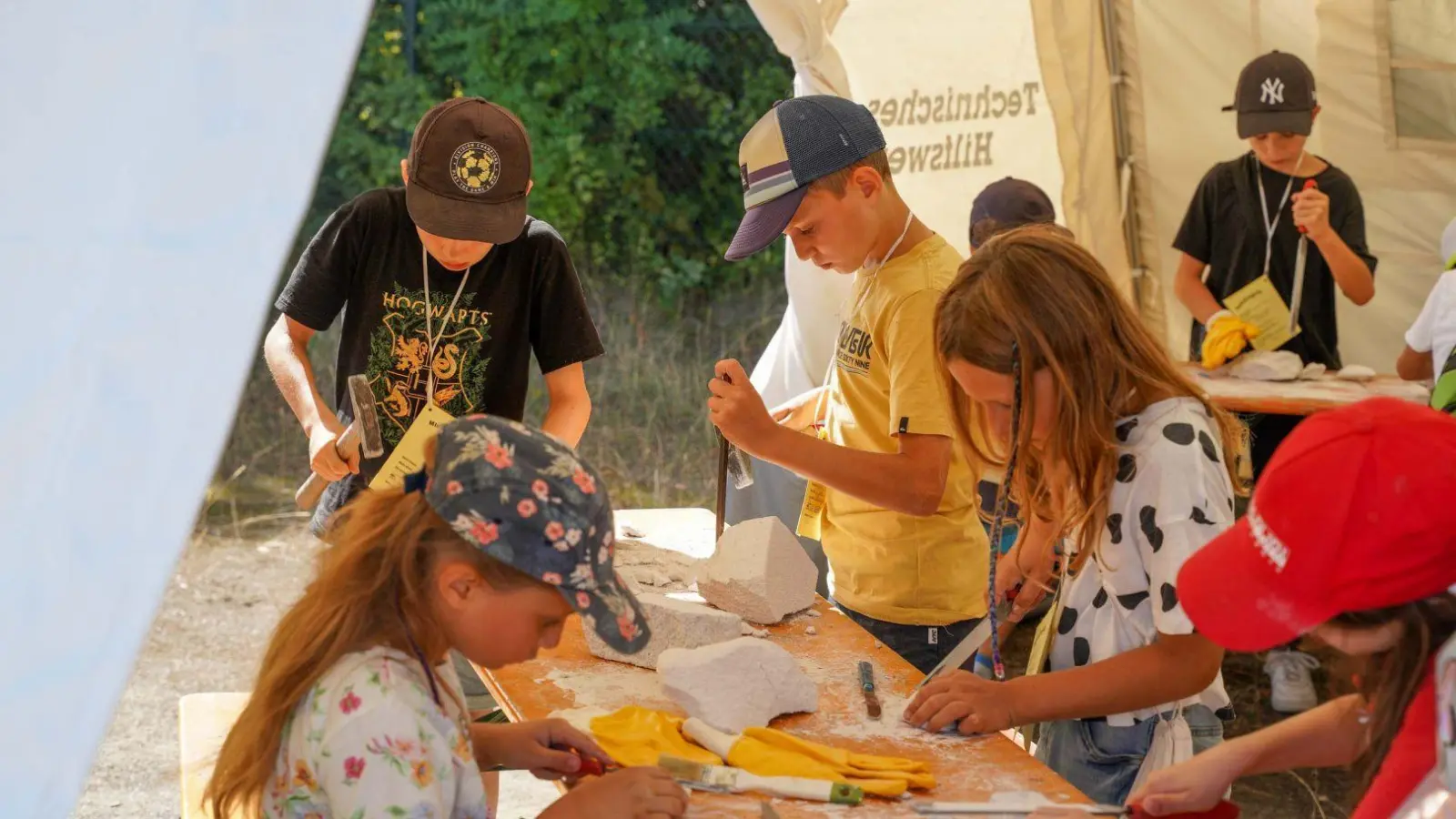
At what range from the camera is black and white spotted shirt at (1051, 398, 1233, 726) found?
1934mm

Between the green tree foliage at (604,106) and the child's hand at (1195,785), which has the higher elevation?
the green tree foliage at (604,106)

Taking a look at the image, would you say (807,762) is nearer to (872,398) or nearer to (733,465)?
(872,398)

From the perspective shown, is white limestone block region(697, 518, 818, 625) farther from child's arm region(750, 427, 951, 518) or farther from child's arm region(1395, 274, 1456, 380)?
child's arm region(1395, 274, 1456, 380)

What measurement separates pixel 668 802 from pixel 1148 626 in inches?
28.7

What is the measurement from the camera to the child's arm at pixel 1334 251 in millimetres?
4801

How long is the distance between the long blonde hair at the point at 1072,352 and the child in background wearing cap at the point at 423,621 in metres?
0.69

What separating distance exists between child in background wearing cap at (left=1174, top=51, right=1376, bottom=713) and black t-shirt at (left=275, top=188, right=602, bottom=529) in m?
2.79

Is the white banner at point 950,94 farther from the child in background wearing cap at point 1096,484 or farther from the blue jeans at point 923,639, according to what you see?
the child in background wearing cap at point 1096,484

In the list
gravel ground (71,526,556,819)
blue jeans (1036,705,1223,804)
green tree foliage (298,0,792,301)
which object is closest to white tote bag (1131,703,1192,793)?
A: blue jeans (1036,705,1223,804)

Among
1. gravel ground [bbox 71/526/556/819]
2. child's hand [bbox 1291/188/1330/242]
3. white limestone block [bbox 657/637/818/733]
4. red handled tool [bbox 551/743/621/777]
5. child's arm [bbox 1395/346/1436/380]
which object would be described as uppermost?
child's hand [bbox 1291/188/1330/242]

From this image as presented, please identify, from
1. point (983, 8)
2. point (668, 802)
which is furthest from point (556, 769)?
point (983, 8)

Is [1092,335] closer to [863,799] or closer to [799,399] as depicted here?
[863,799]

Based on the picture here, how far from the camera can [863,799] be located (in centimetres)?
191

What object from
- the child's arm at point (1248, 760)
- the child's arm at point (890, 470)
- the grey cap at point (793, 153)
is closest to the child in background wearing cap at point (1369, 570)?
the child's arm at point (1248, 760)
